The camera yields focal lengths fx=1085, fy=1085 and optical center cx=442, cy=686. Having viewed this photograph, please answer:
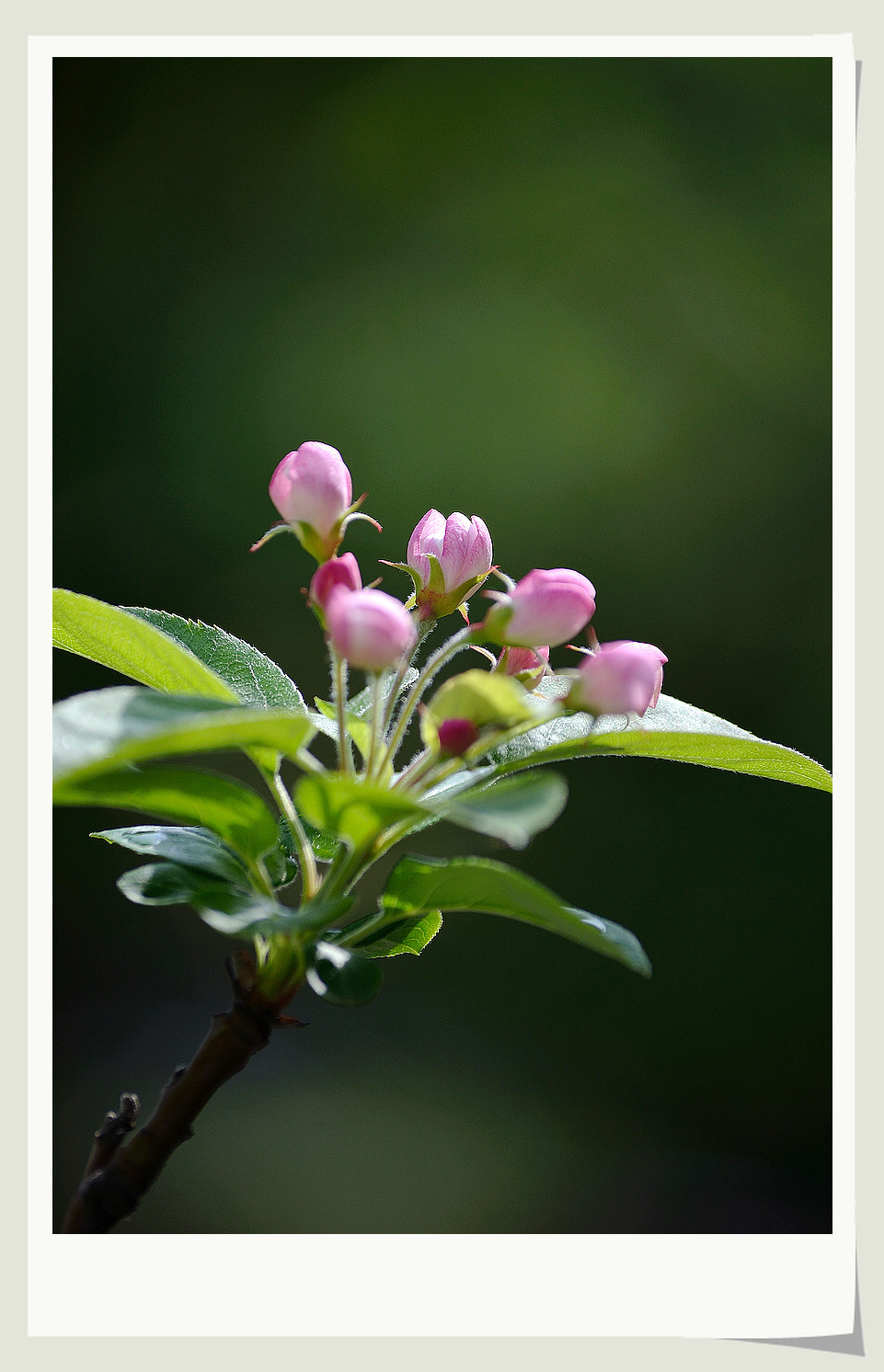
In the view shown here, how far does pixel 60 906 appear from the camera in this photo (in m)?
2.16

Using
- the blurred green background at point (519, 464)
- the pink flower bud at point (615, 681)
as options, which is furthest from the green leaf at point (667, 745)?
the blurred green background at point (519, 464)

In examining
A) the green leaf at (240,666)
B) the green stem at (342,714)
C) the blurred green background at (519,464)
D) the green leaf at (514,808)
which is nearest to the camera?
the green leaf at (514,808)

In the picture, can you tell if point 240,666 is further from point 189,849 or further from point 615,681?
point 615,681

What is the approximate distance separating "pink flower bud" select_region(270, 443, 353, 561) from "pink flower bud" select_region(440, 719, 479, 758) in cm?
12

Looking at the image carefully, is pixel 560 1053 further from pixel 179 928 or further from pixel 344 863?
pixel 344 863

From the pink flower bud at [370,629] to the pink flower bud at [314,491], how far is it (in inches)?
3.3

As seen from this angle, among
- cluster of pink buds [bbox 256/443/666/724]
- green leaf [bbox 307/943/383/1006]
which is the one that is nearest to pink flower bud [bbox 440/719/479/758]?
cluster of pink buds [bbox 256/443/666/724]

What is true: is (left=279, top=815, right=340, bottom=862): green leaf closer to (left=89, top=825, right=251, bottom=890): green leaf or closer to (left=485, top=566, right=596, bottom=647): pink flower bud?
(left=89, top=825, right=251, bottom=890): green leaf

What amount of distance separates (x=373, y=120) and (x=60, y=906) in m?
1.77

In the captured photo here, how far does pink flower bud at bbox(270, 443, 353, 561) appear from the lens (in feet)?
1.63

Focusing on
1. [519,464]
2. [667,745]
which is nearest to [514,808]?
[667,745]

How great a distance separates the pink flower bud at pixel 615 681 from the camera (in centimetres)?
46

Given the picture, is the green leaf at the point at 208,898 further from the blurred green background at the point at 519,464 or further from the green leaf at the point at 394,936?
the blurred green background at the point at 519,464

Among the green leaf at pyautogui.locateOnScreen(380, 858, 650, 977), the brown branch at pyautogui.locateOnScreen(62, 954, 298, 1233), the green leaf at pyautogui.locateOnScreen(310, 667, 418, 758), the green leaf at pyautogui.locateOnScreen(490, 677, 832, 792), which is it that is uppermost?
the green leaf at pyautogui.locateOnScreen(310, 667, 418, 758)
